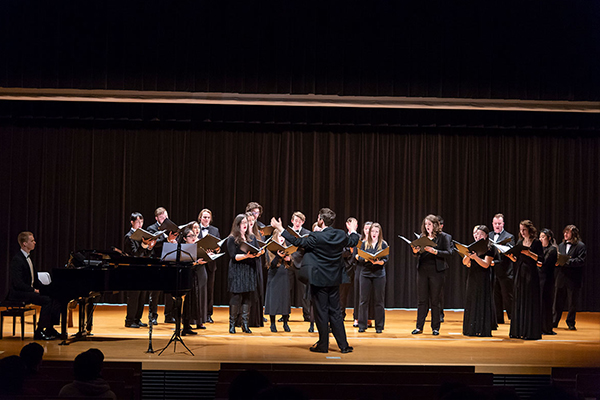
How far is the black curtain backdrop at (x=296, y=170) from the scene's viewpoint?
12.1 metres

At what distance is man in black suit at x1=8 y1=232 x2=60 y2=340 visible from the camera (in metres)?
7.61

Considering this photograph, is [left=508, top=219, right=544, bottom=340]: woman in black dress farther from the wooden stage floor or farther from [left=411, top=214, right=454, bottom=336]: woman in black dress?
[left=411, top=214, right=454, bottom=336]: woman in black dress

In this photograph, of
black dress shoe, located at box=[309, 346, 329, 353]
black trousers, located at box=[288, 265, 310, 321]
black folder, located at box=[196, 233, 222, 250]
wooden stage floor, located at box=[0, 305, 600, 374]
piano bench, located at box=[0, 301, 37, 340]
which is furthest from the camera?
black trousers, located at box=[288, 265, 310, 321]

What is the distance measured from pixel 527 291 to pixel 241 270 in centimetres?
381

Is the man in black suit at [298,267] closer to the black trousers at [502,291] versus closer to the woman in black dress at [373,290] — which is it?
the woman in black dress at [373,290]

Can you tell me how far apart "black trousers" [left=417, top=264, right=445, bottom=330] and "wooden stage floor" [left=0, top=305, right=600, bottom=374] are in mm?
341

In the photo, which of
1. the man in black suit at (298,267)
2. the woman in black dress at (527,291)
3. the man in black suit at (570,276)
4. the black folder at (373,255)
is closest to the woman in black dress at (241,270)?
the man in black suit at (298,267)

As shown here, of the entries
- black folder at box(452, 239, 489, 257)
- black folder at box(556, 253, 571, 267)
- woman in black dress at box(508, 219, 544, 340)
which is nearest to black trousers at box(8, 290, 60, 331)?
black folder at box(452, 239, 489, 257)

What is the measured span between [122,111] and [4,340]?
5.55 metres

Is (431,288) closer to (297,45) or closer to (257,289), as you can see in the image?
(257,289)

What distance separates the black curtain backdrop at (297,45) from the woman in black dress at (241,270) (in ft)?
11.8

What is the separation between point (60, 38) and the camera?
11.0 metres

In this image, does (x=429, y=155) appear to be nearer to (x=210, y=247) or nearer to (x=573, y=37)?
(x=573, y=37)

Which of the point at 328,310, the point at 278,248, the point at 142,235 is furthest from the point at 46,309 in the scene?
the point at 328,310
